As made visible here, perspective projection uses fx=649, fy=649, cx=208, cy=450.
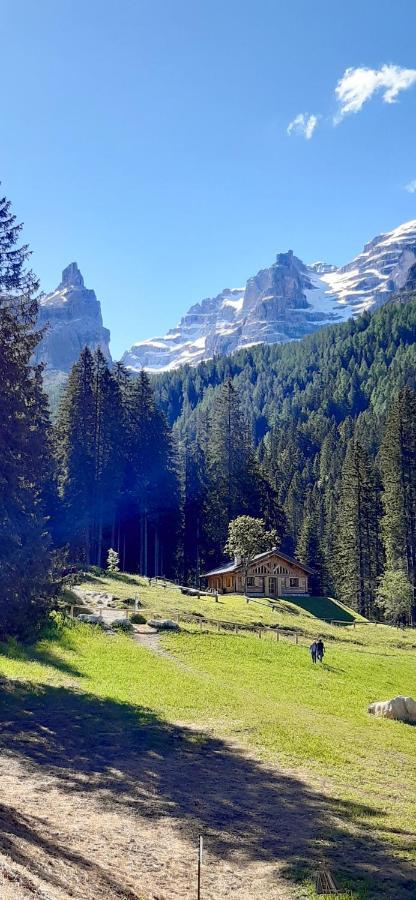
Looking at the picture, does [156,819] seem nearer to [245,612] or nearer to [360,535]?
[245,612]

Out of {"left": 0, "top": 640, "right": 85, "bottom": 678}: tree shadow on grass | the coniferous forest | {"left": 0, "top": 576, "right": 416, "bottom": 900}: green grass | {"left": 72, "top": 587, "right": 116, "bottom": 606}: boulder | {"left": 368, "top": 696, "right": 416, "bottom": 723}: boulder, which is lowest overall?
{"left": 368, "top": 696, "right": 416, "bottom": 723}: boulder

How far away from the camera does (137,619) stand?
33688 millimetres

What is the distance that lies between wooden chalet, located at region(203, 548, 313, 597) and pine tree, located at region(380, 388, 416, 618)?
36.7ft

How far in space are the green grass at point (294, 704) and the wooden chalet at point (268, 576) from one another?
72.2ft

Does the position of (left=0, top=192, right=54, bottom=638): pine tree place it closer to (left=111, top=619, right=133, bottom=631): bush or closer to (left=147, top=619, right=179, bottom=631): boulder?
(left=111, top=619, right=133, bottom=631): bush

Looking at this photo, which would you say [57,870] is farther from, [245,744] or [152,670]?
[152,670]

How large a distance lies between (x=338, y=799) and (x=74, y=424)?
2010 inches

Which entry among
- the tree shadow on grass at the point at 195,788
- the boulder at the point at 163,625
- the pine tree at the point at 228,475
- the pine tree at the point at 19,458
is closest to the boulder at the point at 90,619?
the boulder at the point at 163,625

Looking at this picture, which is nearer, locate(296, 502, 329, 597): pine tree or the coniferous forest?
the coniferous forest

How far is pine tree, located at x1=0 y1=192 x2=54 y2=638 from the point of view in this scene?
20469mm

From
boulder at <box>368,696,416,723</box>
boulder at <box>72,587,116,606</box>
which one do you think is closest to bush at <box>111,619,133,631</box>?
boulder at <box>72,587,116,606</box>

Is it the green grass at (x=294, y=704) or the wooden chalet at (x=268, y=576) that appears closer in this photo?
the green grass at (x=294, y=704)

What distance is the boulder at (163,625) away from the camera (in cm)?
3334

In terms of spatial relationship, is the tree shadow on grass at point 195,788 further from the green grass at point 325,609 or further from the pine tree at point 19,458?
the green grass at point 325,609
